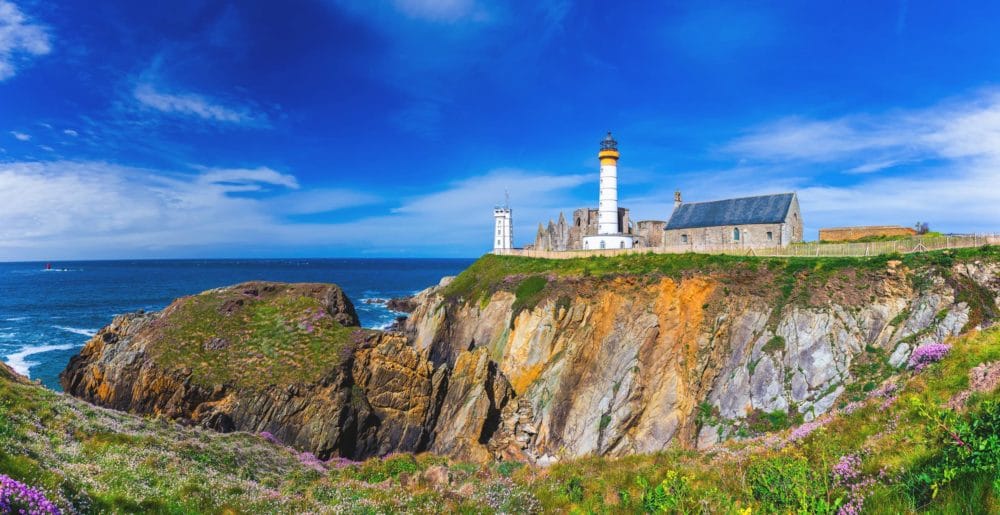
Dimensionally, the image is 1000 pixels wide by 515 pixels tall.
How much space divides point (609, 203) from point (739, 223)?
17342mm

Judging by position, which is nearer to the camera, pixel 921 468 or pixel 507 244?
pixel 921 468

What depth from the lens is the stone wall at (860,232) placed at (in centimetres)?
4528

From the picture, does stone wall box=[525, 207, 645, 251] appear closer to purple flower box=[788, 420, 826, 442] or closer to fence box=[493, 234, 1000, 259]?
fence box=[493, 234, 1000, 259]

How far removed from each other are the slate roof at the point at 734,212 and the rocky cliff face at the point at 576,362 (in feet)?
42.0

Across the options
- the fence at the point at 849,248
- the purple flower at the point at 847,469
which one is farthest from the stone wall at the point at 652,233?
the purple flower at the point at 847,469

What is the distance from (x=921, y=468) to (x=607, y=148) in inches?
2376

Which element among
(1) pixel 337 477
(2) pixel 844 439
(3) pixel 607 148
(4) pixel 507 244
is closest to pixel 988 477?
(2) pixel 844 439

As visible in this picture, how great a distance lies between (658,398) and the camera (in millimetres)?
33969

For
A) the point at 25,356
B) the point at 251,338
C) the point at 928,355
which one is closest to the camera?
the point at 928,355

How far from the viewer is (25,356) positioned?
48.2m

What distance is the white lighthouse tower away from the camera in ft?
209

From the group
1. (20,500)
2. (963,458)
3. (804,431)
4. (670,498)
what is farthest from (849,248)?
(20,500)

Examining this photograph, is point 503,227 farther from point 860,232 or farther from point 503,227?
point 860,232

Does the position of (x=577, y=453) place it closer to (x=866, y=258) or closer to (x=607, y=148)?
(x=866, y=258)
